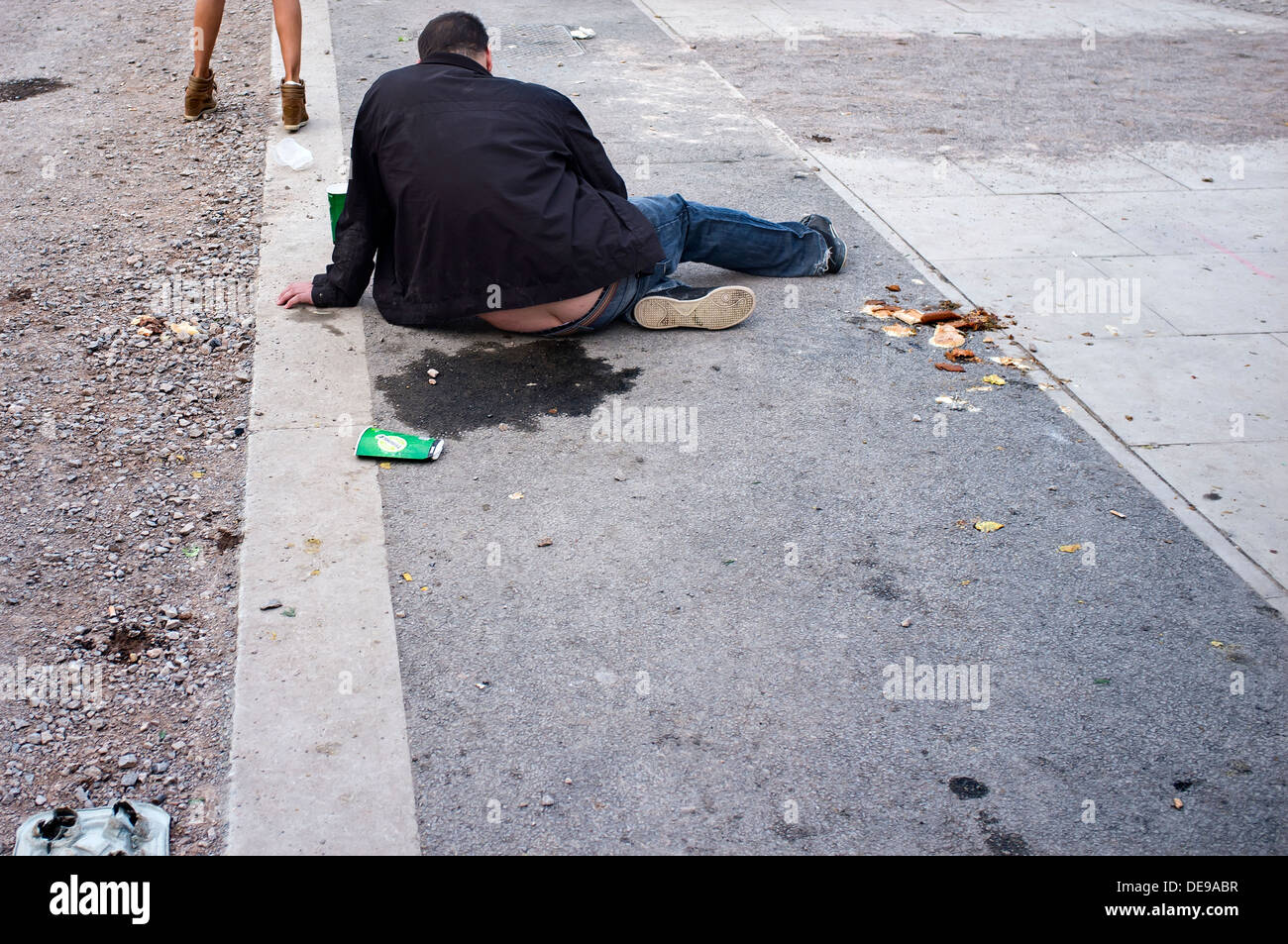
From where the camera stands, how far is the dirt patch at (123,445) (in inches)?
109

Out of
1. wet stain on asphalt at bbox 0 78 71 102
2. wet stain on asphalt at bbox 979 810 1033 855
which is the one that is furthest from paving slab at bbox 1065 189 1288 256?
wet stain on asphalt at bbox 0 78 71 102

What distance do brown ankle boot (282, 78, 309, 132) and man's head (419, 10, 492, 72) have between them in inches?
118

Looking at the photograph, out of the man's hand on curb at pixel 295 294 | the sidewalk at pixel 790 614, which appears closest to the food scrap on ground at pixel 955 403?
the sidewalk at pixel 790 614

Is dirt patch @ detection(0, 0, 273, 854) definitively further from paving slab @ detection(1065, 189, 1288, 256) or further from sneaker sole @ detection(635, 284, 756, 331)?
paving slab @ detection(1065, 189, 1288, 256)

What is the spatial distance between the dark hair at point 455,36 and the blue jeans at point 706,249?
3.01ft

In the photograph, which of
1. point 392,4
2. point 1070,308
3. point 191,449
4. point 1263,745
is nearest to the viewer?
point 1263,745

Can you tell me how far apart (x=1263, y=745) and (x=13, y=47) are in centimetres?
1056

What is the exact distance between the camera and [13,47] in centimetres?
939

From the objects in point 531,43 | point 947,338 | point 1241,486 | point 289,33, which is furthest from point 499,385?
point 531,43

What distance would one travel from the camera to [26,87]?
8.32 metres

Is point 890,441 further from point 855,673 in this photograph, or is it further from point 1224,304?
point 1224,304

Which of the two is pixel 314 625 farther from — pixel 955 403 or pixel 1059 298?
pixel 1059 298

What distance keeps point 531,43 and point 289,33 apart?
274cm

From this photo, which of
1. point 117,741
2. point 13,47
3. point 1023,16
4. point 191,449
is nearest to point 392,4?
point 13,47
